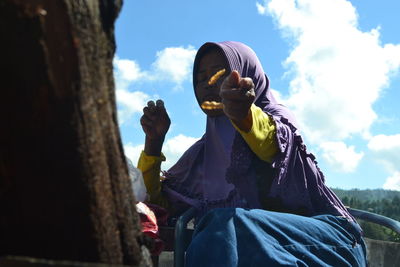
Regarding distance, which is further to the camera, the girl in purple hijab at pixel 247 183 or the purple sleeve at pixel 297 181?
the purple sleeve at pixel 297 181

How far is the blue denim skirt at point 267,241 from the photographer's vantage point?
204cm

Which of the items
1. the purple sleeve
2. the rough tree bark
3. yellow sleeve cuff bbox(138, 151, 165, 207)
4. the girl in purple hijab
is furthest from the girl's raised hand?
the rough tree bark

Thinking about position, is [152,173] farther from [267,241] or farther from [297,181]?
[267,241]

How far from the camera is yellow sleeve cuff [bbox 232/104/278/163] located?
2275 millimetres

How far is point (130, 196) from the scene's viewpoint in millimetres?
1041

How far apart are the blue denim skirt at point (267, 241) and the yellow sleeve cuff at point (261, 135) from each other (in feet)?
1.00

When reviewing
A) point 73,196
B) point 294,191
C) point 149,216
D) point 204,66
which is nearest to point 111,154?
point 73,196

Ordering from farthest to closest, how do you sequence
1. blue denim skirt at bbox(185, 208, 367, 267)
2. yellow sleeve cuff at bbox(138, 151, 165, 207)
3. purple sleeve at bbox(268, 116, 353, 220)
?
1. yellow sleeve cuff at bbox(138, 151, 165, 207)
2. purple sleeve at bbox(268, 116, 353, 220)
3. blue denim skirt at bbox(185, 208, 367, 267)

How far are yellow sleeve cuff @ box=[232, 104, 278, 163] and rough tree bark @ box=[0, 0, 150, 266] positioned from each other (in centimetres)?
133

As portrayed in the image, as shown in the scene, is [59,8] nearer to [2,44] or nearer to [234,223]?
[2,44]

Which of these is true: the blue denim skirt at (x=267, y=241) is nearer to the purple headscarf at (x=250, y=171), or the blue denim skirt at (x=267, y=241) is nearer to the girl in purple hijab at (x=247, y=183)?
the girl in purple hijab at (x=247, y=183)

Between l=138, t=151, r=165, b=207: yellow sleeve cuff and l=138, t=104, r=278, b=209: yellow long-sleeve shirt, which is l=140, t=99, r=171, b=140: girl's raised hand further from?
l=138, t=104, r=278, b=209: yellow long-sleeve shirt

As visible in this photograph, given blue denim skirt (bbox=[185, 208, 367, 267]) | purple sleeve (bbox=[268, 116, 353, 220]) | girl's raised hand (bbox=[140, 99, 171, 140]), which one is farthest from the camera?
girl's raised hand (bbox=[140, 99, 171, 140])

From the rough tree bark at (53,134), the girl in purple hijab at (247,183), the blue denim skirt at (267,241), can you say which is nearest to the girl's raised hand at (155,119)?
the girl in purple hijab at (247,183)
